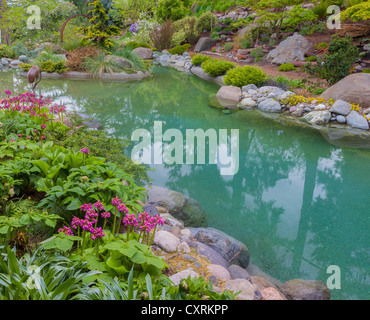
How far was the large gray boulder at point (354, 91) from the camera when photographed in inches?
319

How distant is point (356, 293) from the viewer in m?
2.82

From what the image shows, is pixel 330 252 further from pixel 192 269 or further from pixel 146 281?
pixel 146 281

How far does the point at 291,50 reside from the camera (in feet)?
43.4

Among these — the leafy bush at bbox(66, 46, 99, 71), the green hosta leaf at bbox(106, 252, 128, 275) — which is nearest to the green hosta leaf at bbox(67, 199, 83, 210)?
the green hosta leaf at bbox(106, 252, 128, 275)

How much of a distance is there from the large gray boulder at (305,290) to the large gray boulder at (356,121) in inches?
225

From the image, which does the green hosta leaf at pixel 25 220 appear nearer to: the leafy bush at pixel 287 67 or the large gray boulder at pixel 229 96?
the large gray boulder at pixel 229 96

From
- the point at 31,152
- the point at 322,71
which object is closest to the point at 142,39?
the point at 322,71

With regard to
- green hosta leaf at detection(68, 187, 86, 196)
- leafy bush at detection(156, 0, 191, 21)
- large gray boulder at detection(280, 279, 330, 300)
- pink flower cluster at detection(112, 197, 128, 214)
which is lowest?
large gray boulder at detection(280, 279, 330, 300)

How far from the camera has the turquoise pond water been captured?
3297 mm

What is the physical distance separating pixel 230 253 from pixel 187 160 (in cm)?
264

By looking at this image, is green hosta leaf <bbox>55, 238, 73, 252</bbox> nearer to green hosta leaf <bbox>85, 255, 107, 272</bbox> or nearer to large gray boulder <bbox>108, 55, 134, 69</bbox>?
green hosta leaf <bbox>85, 255, 107, 272</bbox>

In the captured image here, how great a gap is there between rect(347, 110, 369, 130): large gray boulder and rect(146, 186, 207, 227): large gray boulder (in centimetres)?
531

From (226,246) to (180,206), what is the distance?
857 mm

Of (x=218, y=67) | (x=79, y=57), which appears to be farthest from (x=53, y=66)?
(x=218, y=67)
